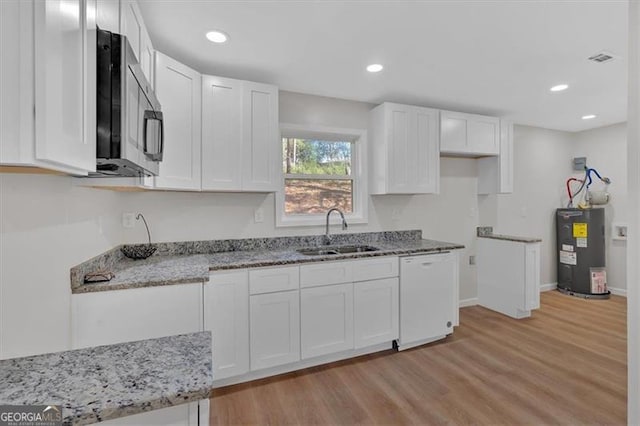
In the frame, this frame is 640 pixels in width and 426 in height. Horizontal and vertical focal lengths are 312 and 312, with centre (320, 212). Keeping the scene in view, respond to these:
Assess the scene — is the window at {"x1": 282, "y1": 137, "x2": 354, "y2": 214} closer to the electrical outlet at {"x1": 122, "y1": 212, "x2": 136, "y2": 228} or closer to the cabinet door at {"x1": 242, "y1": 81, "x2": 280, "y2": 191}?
the cabinet door at {"x1": 242, "y1": 81, "x2": 280, "y2": 191}

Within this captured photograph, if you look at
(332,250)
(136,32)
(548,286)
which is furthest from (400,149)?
(548,286)

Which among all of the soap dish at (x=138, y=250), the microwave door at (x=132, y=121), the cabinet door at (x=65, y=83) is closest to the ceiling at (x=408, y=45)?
the microwave door at (x=132, y=121)

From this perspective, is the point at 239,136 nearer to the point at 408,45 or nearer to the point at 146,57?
the point at 146,57

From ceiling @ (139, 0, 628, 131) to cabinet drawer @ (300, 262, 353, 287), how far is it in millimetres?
1610

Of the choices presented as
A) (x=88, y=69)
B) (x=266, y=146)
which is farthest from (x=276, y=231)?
(x=88, y=69)

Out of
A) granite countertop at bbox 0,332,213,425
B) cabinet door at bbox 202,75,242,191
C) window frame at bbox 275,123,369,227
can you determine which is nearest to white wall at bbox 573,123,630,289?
window frame at bbox 275,123,369,227

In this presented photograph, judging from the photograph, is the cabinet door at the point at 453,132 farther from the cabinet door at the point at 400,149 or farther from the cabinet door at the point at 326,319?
the cabinet door at the point at 326,319

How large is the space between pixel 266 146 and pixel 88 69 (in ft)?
5.87

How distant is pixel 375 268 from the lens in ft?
8.86

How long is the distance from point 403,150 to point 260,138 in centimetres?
149

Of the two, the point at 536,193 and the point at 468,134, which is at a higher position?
the point at 468,134

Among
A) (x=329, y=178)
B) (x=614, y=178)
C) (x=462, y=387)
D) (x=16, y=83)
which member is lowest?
(x=462, y=387)

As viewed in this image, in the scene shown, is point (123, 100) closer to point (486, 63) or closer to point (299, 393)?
point (299, 393)

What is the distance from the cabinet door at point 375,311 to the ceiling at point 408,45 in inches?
71.6
